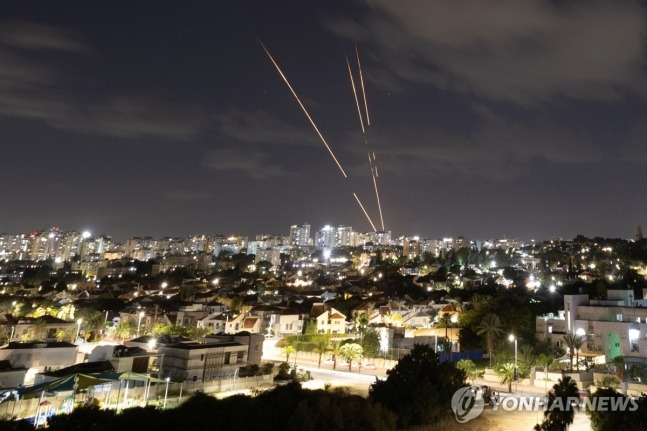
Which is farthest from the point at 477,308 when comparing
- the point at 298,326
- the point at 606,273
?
the point at 606,273

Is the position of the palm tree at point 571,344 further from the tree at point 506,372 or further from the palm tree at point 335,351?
the palm tree at point 335,351

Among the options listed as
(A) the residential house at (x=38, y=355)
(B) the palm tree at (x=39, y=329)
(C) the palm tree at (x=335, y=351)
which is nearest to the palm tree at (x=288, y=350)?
(C) the palm tree at (x=335, y=351)

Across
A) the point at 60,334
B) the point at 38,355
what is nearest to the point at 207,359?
the point at 38,355

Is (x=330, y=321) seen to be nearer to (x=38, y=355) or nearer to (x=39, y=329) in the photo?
(x=39, y=329)

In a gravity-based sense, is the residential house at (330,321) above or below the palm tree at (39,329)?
above

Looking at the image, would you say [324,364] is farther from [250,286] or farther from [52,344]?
[250,286]

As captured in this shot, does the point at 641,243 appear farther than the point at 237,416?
Yes

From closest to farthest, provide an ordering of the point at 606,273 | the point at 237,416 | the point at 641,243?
the point at 237,416, the point at 606,273, the point at 641,243

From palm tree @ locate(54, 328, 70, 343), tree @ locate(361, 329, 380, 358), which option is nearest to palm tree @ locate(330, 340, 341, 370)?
tree @ locate(361, 329, 380, 358)
